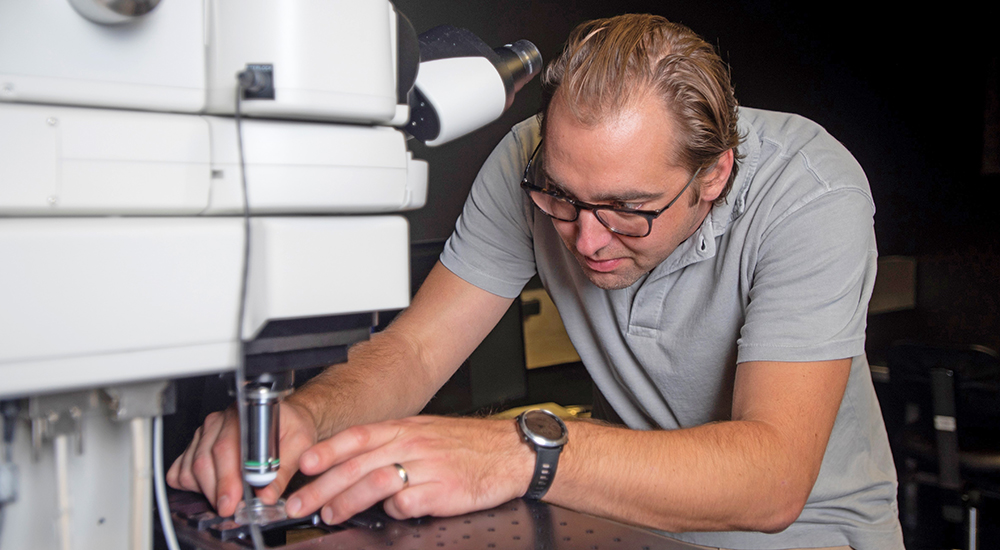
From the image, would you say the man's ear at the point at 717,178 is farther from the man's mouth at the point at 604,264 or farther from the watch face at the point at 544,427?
the watch face at the point at 544,427

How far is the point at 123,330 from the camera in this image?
57 centimetres

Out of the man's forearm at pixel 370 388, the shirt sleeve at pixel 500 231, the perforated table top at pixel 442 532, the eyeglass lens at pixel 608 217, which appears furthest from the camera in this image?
the shirt sleeve at pixel 500 231

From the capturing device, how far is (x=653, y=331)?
1352 millimetres

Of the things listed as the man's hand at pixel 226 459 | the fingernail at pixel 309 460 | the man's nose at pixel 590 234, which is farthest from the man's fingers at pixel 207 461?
the man's nose at pixel 590 234

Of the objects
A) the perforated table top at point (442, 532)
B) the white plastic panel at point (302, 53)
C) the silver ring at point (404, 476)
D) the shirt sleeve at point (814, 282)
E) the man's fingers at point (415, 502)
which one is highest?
the white plastic panel at point (302, 53)

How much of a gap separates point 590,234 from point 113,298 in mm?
753

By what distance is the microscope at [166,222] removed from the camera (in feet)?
1.80

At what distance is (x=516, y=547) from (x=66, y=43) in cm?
60

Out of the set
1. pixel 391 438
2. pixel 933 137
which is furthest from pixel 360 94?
pixel 933 137

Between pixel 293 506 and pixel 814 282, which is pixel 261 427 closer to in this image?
pixel 293 506

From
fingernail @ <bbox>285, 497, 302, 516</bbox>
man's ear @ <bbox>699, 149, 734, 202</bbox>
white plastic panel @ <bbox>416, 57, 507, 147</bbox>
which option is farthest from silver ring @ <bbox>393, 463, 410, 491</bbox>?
man's ear @ <bbox>699, 149, 734, 202</bbox>

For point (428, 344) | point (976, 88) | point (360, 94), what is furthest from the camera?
point (976, 88)

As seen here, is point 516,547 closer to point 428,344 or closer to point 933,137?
point 428,344

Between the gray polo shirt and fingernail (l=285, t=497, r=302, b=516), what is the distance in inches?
26.0
